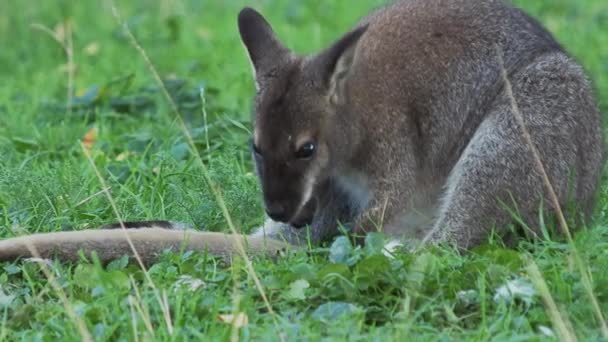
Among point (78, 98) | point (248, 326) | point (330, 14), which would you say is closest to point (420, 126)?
point (248, 326)

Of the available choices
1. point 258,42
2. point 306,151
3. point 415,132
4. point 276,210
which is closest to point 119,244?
point 276,210

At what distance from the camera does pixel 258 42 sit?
6559 mm

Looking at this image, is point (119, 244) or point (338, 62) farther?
point (338, 62)

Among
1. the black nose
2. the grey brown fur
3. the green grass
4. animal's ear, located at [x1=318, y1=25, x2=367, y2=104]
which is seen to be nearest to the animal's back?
the grey brown fur

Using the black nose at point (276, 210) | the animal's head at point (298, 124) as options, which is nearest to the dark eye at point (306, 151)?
the animal's head at point (298, 124)

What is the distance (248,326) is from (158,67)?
600 centimetres

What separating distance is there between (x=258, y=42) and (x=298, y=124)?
636 millimetres

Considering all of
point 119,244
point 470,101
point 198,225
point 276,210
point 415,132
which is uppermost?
point 470,101

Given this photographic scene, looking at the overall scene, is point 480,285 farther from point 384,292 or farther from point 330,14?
point 330,14

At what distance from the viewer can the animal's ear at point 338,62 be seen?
20.1 ft

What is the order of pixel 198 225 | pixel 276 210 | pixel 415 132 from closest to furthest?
pixel 276 210, pixel 415 132, pixel 198 225

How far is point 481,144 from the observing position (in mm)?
6336

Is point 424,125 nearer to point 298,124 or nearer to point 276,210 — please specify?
point 298,124

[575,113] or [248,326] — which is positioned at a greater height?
[575,113]
